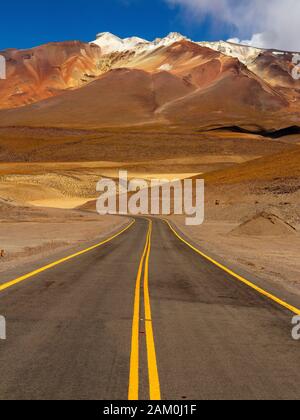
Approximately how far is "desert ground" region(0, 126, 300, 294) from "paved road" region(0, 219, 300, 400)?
13.5ft

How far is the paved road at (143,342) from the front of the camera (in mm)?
6355

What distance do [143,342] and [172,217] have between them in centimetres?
7067

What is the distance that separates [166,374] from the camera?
269 inches

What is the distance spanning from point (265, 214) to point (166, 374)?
145 feet

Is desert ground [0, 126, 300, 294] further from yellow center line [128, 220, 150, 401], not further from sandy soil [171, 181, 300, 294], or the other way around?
yellow center line [128, 220, 150, 401]

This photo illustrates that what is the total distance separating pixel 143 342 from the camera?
27.7 ft

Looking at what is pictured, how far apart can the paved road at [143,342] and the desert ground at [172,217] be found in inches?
162

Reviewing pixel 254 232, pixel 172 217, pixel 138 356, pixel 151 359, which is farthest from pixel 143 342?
pixel 172 217

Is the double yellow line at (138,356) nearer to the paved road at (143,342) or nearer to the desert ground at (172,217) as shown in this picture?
the paved road at (143,342)

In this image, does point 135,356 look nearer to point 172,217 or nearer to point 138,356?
point 138,356

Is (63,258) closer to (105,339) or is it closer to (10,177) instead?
(105,339)

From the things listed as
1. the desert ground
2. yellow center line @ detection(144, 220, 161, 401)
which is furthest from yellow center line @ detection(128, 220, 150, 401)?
the desert ground

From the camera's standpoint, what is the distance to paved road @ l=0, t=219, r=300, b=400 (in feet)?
20.9
